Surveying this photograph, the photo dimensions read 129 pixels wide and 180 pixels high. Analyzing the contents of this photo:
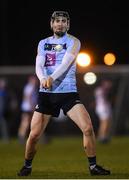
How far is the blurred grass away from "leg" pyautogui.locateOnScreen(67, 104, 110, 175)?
180 millimetres

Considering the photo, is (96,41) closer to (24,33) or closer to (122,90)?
(24,33)

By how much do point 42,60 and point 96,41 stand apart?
3131 centimetres

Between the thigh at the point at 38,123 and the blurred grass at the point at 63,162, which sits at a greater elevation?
the thigh at the point at 38,123

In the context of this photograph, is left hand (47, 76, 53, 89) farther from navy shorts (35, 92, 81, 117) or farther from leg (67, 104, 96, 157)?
leg (67, 104, 96, 157)

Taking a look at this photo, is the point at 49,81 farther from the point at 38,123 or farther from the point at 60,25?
the point at 60,25

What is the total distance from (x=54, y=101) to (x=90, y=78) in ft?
61.1

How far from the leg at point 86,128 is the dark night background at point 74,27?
2940cm

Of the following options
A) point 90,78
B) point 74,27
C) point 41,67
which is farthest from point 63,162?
point 74,27

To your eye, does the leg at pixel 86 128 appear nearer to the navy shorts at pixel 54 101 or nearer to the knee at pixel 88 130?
the knee at pixel 88 130

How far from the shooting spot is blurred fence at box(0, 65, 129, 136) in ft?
107

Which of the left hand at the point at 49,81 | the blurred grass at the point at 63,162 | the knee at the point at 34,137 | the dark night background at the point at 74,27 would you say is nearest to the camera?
the left hand at the point at 49,81

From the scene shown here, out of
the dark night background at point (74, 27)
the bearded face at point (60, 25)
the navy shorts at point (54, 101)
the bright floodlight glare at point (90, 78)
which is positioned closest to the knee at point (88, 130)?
the navy shorts at point (54, 101)

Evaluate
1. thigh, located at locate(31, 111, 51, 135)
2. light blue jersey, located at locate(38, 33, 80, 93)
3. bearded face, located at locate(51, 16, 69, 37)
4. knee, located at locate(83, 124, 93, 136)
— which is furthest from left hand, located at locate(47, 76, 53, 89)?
knee, located at locate(83, 124, 93, 136)

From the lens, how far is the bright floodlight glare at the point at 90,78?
108ft
